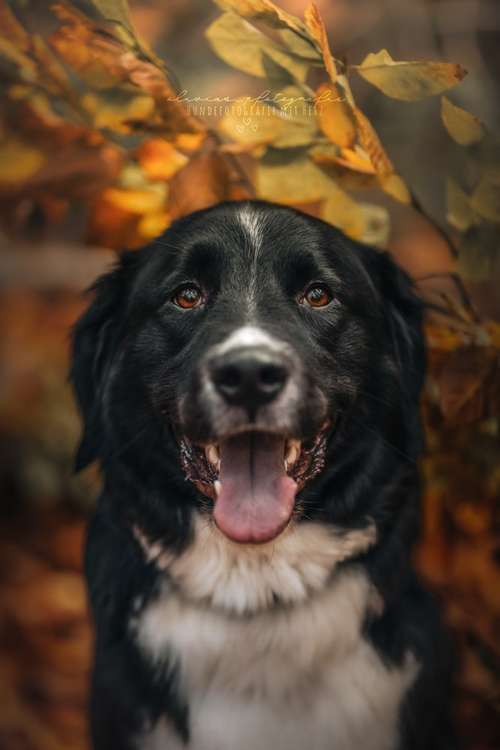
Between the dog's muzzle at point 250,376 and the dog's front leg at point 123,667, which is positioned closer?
the dog's muzzle at point 250,376

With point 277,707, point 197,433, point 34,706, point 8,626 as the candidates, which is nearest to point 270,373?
point 197,433

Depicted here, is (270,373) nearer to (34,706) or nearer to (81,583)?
(34,706)

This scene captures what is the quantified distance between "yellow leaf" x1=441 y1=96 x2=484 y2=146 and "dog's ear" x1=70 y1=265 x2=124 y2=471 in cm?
90

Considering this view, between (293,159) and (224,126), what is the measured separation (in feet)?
0.65

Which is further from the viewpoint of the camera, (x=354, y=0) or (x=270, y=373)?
(x=354, y=0)

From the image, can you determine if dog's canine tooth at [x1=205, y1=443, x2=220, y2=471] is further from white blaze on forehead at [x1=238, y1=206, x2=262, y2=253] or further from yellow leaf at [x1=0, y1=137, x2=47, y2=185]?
yellow leaf at [x1=0, y1=137, x2=47, y2=185]

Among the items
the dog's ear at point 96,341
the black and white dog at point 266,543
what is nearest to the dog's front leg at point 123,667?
the black and white dog at point 266,543

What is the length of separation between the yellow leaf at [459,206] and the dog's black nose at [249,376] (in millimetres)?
654

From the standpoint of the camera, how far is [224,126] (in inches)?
82.6

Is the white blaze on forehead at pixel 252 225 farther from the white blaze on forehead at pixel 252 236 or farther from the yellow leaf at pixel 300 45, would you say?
the yellow leaf at pixel 300 45

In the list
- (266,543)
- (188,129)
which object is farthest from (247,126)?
(266,543)

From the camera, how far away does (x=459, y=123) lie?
186 cm

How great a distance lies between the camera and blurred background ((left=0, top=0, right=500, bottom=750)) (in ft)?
7.10

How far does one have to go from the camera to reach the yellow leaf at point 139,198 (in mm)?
2283
